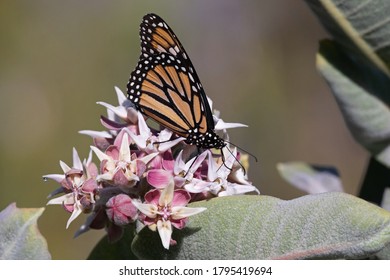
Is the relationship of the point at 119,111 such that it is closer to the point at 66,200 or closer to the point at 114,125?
the point at 114,125

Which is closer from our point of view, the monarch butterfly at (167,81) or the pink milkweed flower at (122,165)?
the pink milkweed flower at (122,165)

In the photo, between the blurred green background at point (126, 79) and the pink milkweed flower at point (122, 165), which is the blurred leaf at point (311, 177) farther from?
the blurred green background at point (126, 79)

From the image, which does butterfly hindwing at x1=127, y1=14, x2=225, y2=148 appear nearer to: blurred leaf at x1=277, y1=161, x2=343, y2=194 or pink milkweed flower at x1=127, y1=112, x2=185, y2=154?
pink milkweed flower at x1=127, y1=112, x2=185, y2=154

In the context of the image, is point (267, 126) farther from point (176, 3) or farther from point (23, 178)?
point (23, 178)

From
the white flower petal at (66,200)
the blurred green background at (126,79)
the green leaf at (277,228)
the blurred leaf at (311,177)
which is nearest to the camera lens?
the green leaf at (277,228)

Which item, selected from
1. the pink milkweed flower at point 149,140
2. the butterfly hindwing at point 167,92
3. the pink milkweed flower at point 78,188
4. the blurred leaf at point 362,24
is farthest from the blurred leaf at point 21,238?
the blurred leaf at point 362,24
